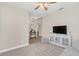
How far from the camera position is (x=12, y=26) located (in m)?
4.59

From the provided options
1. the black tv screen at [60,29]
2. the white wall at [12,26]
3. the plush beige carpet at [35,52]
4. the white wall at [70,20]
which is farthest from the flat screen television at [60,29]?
the white wall at [12,26]

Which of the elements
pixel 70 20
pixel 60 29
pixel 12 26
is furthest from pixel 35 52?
pixel 70 20

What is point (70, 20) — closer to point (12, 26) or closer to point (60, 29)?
point (60, 29)

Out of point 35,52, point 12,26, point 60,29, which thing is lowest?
point 35,52

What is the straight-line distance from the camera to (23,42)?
5.45m

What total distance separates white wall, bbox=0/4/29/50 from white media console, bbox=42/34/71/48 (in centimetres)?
147

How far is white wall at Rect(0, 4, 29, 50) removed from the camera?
4180mm

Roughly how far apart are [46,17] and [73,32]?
6.63 feet

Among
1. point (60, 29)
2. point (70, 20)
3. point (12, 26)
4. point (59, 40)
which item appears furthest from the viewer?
point (59, 40)

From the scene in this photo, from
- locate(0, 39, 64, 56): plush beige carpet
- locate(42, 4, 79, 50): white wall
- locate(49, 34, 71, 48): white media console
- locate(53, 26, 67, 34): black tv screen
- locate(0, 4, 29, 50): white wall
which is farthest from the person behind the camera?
locate(53, 26, 67, 34): black tv screen

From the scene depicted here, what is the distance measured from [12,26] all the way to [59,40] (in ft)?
8.21

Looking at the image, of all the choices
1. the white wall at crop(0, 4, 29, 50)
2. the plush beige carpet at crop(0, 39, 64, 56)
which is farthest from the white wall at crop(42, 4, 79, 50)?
the white wall at crop(0, 4, 29, 50)

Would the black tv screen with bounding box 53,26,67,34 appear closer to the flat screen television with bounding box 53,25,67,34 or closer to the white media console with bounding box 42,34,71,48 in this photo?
the flat screen television with bounding box 53,25,67,34

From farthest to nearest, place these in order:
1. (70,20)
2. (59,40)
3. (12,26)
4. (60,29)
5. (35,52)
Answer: (59,40), (60,29), (70,20), (12,26), (35,52)
